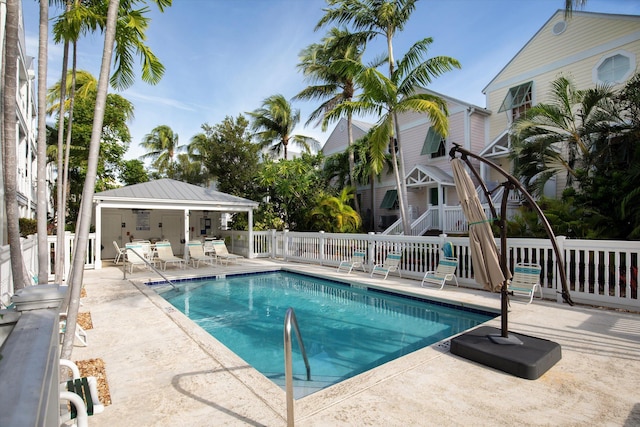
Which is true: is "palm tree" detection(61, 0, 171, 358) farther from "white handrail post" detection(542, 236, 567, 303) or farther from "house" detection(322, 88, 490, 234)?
"house" detection(322, 88, 490, 234)

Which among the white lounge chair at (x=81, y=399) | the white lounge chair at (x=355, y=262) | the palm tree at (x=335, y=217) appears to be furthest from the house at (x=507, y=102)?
the white lounge chair at (x=81, y=399)

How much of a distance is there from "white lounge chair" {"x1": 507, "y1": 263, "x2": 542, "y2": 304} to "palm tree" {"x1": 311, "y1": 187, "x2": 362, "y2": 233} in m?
8.89

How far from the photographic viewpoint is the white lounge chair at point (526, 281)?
6859 millimetres

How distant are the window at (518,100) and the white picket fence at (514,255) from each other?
10107 mm

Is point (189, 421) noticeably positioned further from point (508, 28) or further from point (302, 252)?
point (508, 28)

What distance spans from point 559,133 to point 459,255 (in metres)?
6.06

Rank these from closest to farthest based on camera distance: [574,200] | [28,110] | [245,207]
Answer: [574,200] → [245,207] → [28,110]

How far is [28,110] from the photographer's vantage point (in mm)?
Result: 16984

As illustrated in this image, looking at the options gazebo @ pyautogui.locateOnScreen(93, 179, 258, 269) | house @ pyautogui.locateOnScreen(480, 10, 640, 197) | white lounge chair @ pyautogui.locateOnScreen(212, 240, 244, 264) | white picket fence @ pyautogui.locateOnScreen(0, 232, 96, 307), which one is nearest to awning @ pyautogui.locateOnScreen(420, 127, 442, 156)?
house @ pyautogui.locateOnScreen(480, 10, 640, 197)

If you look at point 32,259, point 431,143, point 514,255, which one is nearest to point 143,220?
point 32,259

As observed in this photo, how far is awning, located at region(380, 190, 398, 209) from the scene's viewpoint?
20017 mm

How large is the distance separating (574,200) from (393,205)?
37.0ft

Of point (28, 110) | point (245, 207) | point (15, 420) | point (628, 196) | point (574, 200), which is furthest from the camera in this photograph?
point (28, 110)

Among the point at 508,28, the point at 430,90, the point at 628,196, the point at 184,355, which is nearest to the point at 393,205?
the point at 430,90
